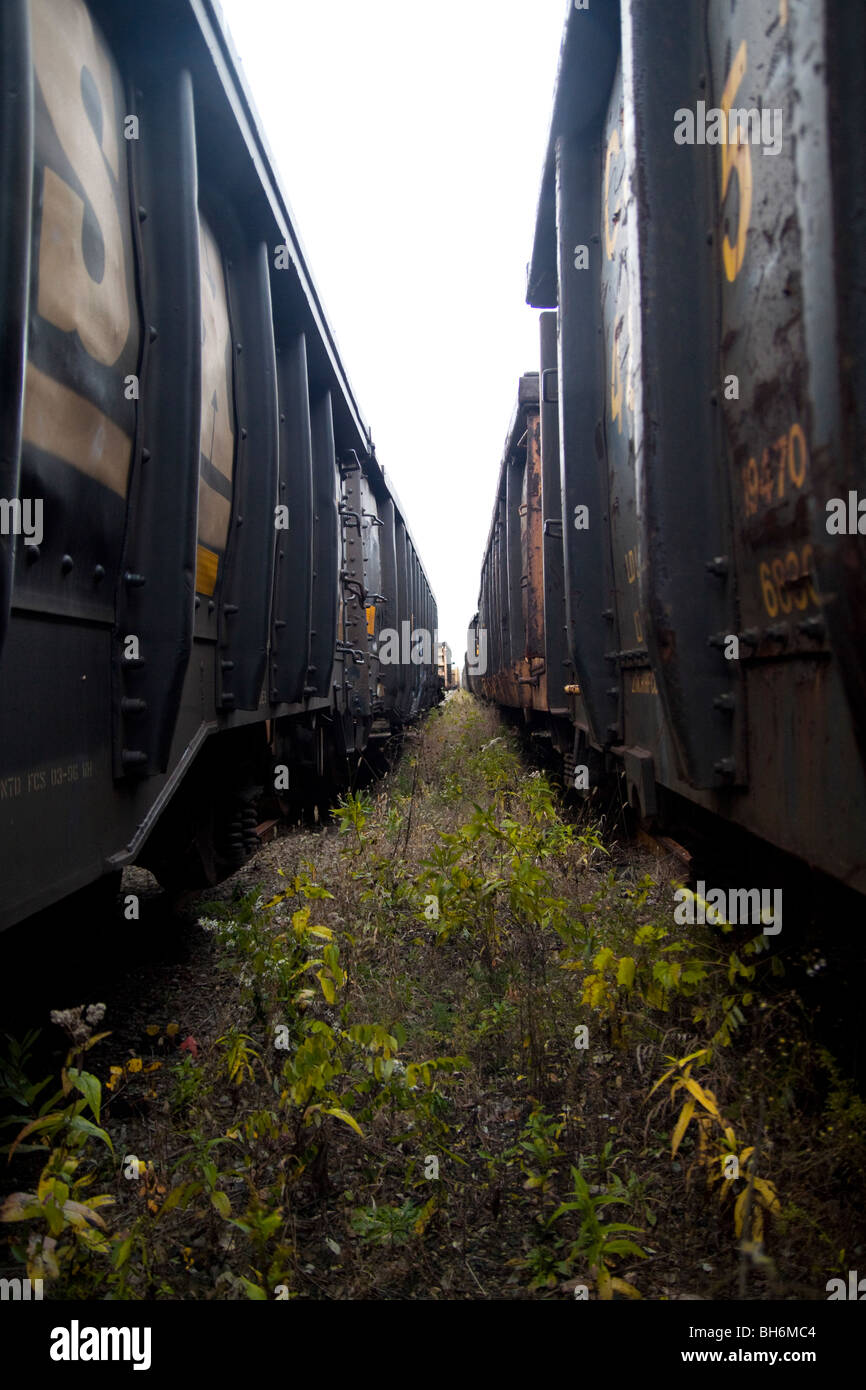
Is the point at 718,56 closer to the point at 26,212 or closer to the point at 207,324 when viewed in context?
the point at 26,212

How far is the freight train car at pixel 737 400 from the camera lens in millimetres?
1354

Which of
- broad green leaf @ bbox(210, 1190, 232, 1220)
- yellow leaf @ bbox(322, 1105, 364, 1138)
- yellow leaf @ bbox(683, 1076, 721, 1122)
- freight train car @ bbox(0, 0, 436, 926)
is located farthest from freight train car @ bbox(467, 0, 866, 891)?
broad green leaf @ bbox(210, 1190, 232, 1220)

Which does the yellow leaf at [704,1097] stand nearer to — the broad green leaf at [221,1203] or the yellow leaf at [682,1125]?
the yellow leaf at [682,1125]

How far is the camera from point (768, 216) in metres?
1.99

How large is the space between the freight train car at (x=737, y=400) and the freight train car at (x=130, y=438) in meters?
1.34

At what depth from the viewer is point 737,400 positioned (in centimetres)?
229

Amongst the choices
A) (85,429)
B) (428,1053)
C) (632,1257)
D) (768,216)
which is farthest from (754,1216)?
(85,429)

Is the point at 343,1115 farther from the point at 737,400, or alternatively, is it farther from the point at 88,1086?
the point at 737,400

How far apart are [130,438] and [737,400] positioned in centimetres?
175

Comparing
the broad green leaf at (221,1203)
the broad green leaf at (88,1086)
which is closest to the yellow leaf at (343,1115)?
the broad green leaf at (221,1203)

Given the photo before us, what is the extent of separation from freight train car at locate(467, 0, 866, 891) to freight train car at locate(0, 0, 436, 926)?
1342 millimetres

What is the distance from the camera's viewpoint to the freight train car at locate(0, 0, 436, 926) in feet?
7.08

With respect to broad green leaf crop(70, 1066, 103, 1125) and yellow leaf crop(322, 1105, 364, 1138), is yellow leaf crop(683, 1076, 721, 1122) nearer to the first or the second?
yellow leaf crop(322, 1105, 364, 1138)

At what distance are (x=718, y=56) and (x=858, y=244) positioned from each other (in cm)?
141
